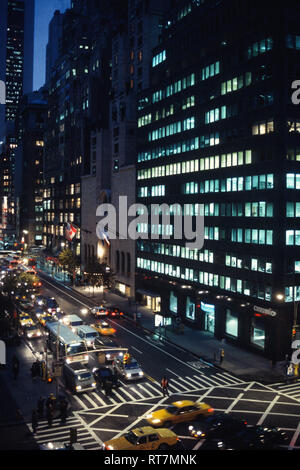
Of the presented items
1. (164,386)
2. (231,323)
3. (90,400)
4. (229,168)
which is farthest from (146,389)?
(229,168)

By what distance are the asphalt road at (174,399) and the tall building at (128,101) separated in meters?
40.2

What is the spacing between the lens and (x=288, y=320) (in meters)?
50.2

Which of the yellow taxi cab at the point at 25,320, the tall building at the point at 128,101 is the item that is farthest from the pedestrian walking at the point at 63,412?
the tall building at the point at 128,101

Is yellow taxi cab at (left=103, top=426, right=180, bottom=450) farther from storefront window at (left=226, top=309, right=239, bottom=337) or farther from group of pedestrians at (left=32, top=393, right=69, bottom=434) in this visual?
storefront window at (left=226, top=309, right=239, bottom=337)

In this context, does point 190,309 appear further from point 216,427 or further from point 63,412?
point 216,427

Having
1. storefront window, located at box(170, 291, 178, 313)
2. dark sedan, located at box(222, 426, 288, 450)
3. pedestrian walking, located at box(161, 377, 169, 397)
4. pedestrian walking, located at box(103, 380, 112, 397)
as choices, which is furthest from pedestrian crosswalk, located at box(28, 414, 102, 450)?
storefront window, located at box(170, 291, 178, 313)

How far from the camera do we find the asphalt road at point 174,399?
32.1 metres

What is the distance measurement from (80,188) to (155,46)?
5183 centimetres

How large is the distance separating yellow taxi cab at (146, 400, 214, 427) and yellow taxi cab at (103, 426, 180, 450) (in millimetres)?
4187

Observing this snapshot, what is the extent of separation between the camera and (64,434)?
31.7m

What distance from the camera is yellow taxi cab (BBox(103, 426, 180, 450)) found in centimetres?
2691

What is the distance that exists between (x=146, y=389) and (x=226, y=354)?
48.8 feet
